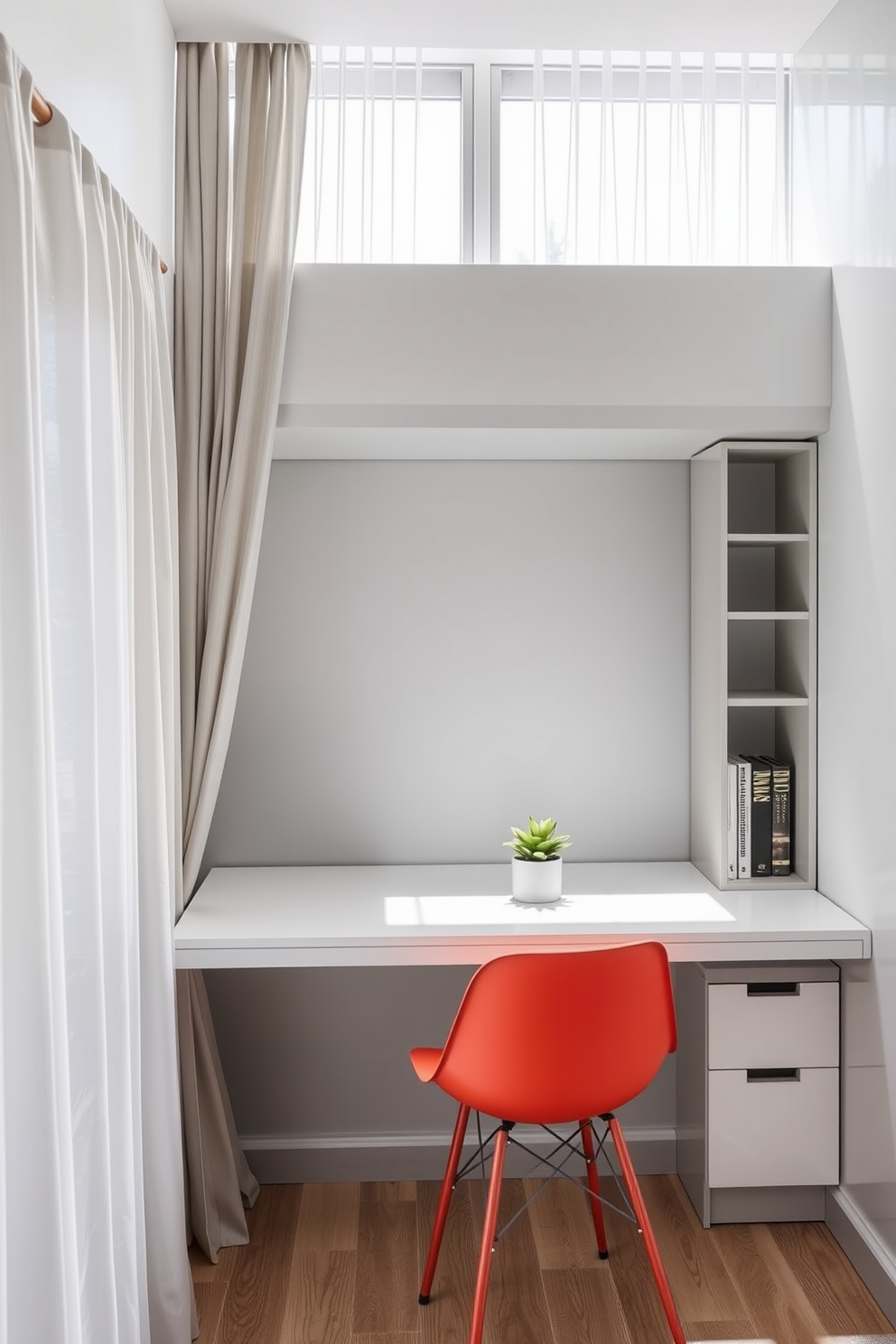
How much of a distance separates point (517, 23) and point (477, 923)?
2.07 m

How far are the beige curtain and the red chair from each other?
0.76m

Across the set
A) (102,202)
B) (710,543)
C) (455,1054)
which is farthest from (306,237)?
(455,1054)

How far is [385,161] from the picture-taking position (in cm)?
275

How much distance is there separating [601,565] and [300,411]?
0.92 metres

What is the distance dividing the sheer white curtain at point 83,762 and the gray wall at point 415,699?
667 millimetres

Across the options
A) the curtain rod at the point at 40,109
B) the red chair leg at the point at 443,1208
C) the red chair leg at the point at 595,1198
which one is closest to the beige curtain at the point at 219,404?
the red chair leg at the point at 443,1208

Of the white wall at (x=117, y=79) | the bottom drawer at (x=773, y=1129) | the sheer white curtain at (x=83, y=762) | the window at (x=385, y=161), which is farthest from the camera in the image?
the window at (x=385, y=161)

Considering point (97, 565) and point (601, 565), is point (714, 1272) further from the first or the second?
point (97, 565)

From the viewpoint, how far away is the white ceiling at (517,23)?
2.39m

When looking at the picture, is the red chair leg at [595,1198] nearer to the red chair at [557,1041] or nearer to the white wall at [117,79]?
the red chair at [557,1041]

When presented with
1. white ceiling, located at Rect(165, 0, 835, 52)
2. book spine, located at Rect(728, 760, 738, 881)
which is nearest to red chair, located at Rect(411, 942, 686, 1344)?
book spine, located at Rect(728, 760, 738, 881)

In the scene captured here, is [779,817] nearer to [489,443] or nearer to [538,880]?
[538,880]

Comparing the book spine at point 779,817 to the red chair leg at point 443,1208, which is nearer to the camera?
the red chair leg at point 443,1208

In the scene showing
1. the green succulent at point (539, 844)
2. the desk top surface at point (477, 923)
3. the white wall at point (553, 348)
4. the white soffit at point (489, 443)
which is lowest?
the desk top surface at point (477, 923)
